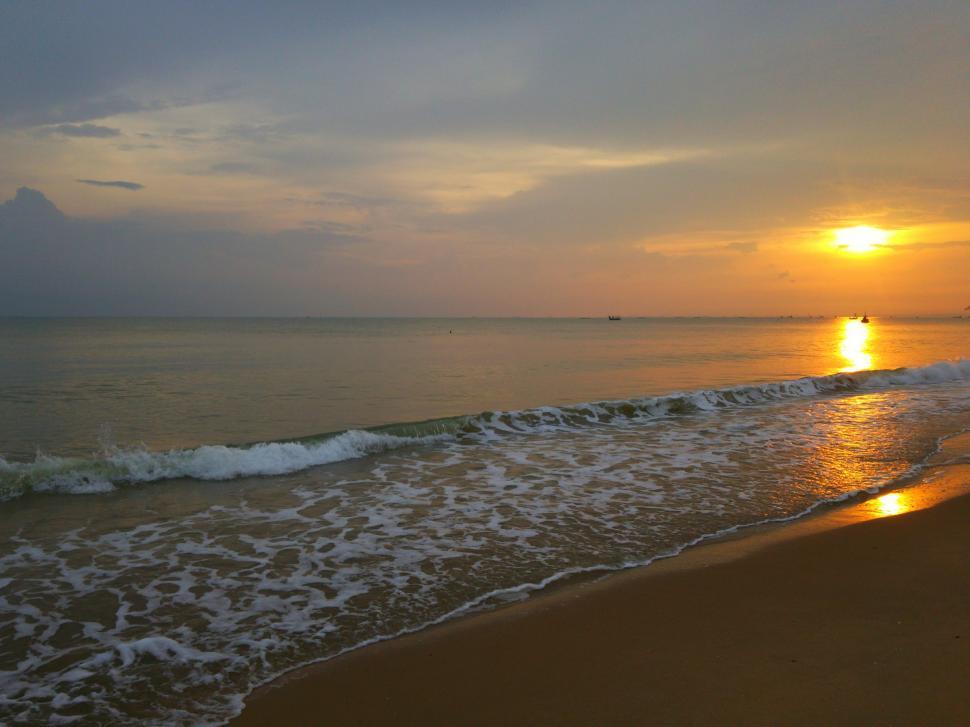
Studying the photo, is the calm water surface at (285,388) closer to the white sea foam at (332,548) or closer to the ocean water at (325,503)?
the ocean water at (325,503)

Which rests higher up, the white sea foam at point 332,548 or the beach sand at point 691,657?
the beach sand at point 691,657

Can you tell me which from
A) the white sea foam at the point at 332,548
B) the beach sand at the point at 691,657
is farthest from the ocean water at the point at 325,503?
the beach sand at the point at 691,657

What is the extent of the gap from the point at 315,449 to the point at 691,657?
999 cm

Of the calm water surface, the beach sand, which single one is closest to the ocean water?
the calm water surface

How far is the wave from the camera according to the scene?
1088cm

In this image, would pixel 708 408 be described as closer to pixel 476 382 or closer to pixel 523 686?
pixel 476 382

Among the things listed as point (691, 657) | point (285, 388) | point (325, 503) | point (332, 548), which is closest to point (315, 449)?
point (325, 503)

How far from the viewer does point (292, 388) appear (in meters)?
24.3

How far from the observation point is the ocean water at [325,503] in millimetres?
5234

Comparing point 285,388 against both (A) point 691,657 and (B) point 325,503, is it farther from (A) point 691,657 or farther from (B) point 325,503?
(A) point 691,657

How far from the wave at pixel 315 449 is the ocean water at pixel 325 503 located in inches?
2.3

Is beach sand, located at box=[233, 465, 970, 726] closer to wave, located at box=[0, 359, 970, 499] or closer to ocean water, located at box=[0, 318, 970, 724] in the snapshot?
ocean water, located at box=[0, 318, 970, 724]

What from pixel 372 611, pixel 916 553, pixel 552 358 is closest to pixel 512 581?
pixel 372 611

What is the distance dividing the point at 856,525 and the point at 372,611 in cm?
627
